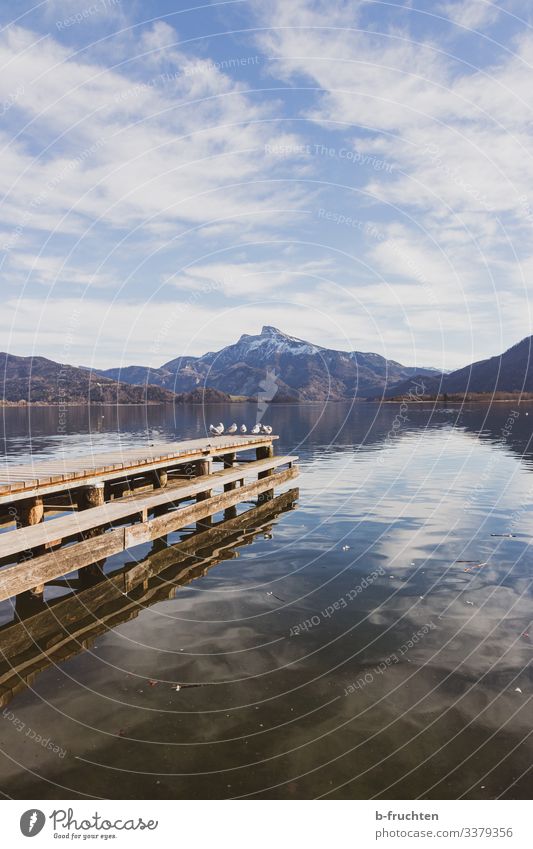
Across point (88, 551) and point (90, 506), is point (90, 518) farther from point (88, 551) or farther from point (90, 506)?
point (90, 506)

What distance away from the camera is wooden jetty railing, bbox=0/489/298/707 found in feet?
37.4

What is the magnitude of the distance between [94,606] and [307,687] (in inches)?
268

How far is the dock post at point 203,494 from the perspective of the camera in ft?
74.2

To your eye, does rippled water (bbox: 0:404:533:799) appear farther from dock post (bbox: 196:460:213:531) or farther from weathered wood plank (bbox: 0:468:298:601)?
dock post (bbox: 196:460:213:531)

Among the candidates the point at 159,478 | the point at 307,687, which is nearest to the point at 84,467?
the point at 159,478

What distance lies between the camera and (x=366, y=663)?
10930 mm

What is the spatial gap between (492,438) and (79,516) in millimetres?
60206

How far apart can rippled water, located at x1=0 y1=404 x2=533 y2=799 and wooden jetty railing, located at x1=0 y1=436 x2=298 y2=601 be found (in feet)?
6.73

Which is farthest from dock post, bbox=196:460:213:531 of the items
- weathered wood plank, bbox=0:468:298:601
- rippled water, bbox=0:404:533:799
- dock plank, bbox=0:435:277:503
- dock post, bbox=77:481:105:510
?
dock post, bbox=77:481:105:510

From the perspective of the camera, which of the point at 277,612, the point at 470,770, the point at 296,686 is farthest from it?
the point at 277,612

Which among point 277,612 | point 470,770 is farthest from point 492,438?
point 470,770

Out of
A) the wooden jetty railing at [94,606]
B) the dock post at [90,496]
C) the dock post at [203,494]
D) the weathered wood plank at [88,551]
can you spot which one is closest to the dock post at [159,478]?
the dock post at [203,494]

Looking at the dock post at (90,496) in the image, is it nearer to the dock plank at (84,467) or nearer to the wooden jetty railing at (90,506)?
the wooden jetty railing at (90,506)
